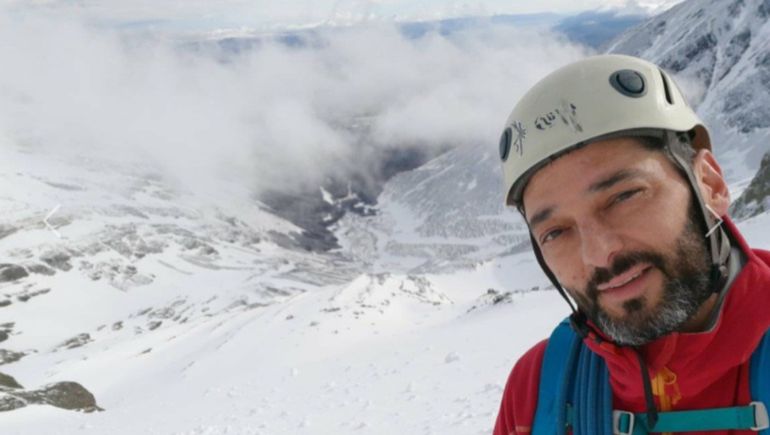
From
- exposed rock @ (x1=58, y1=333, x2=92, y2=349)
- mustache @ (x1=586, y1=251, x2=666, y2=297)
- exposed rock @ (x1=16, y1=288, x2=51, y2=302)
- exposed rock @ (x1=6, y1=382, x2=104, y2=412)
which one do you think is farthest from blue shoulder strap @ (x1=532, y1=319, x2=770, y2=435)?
exposed rock @ (x1=16, y1=288, x2=51, y2=302)

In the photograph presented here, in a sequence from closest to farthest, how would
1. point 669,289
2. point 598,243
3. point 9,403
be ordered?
point 669,289, point 598,243, point 9,403

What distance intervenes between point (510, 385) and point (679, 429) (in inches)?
37.4

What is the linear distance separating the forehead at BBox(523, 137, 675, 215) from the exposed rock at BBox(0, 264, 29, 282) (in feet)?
750

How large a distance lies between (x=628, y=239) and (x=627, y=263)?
0.33 ft

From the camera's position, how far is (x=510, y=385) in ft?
9.87

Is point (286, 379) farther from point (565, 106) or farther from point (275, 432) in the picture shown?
point (565, 106)

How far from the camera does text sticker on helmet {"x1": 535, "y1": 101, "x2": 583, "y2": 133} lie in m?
2.61

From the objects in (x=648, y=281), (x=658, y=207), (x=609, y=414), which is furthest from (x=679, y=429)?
(x=658, y=207)

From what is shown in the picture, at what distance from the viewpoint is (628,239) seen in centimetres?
239

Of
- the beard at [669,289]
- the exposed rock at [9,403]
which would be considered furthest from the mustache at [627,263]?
the exposed rock at [9,403]

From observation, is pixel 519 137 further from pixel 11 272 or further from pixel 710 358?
pixel 11 272

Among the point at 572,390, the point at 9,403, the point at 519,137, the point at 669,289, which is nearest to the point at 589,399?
the point at 572,390

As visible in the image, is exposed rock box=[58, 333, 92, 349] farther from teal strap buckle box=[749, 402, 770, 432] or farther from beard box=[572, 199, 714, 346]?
teal strap buckle box=[749, 402, 770, 432]

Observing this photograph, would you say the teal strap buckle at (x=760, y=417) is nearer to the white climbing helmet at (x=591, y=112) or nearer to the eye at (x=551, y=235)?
the eye at (x=551, y=235)
